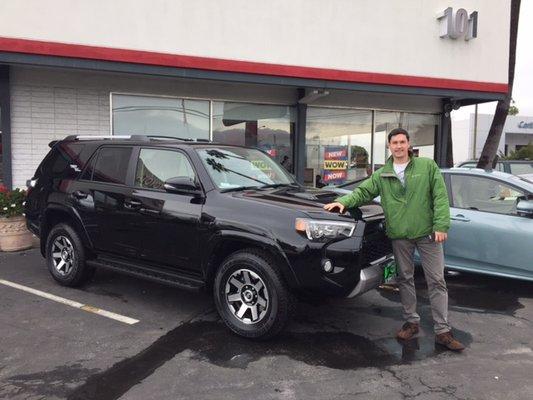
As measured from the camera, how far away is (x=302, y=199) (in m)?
4.75

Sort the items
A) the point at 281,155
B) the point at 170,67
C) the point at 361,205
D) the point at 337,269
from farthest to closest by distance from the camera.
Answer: the point at 281,155
the point at 170,67
the point at 361,205
the point at 337,269

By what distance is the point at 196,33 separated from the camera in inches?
361

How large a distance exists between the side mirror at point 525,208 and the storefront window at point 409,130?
245 inches

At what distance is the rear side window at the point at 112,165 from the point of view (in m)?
5.53

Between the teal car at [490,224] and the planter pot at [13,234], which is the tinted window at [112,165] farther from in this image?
the teal car at [490,224]

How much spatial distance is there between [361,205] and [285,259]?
1.04 m

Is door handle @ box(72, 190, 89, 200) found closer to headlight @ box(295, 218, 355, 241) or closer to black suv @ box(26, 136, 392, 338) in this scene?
black suv @ box(26, 136, 392, 338)

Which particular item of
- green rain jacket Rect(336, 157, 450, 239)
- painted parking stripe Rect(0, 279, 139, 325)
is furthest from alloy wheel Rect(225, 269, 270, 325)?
green rain jacket Rect(336, 157, 450, 239)

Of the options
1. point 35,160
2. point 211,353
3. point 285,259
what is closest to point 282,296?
point 285,259

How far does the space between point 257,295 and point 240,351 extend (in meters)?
0.48

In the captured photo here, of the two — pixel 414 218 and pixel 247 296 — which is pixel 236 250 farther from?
pixel 414 218

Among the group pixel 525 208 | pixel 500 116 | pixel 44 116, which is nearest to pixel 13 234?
pixel 44 116

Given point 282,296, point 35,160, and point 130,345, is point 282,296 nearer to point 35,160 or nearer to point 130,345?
point 130,345

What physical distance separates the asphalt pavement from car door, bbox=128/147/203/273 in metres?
0.64
